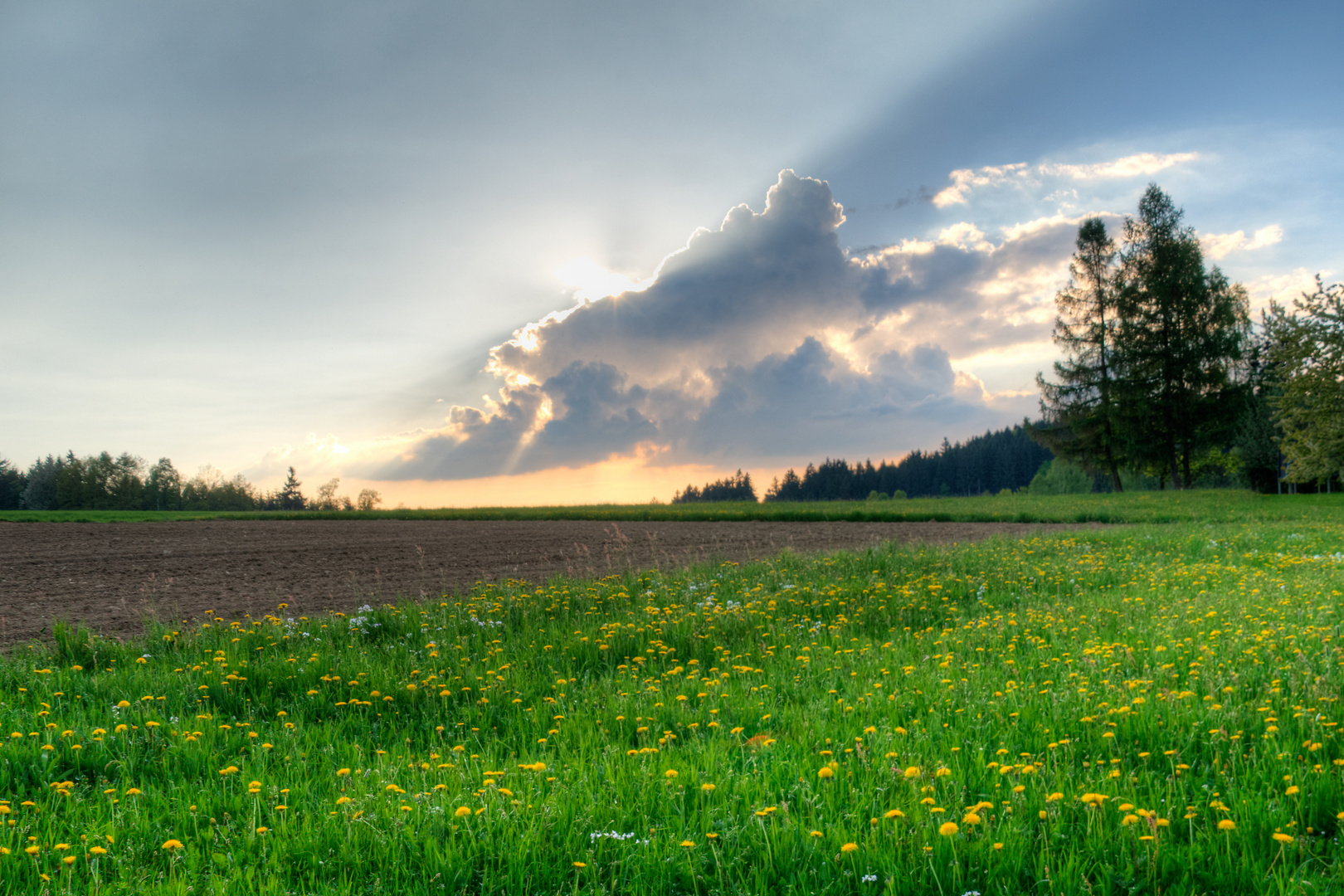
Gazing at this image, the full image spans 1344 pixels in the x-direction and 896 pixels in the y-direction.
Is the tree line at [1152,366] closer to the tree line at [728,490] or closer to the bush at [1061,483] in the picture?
the bush at [1061,483]

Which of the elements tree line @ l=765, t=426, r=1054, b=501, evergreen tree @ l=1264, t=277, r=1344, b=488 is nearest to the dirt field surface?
evergreen tree @ l=1264, t=277, r=1344, b=488

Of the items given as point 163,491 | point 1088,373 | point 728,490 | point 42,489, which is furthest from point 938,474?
point 42,489

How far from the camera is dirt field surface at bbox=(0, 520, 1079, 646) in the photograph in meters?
11.3

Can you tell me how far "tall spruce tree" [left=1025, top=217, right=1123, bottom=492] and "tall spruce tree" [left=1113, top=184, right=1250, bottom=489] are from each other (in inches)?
35.8

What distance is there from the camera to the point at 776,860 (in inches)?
120

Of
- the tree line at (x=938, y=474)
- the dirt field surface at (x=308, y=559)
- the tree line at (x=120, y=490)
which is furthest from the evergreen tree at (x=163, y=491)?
the tree line at (x=938, y=474)

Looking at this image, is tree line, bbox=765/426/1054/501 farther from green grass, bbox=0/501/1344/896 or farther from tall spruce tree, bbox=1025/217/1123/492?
green grass, bbox=0/501/1344/896

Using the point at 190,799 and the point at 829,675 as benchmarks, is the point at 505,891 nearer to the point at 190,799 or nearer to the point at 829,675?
the point at 190,799

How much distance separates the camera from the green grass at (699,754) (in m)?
3.06

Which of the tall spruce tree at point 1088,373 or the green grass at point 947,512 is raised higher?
the tall spruce tree at point 1088,373

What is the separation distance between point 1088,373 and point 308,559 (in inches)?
1910

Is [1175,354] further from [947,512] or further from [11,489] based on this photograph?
[11,489]

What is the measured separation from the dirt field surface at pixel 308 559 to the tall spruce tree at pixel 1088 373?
949 inches

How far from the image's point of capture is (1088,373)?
4609cm
